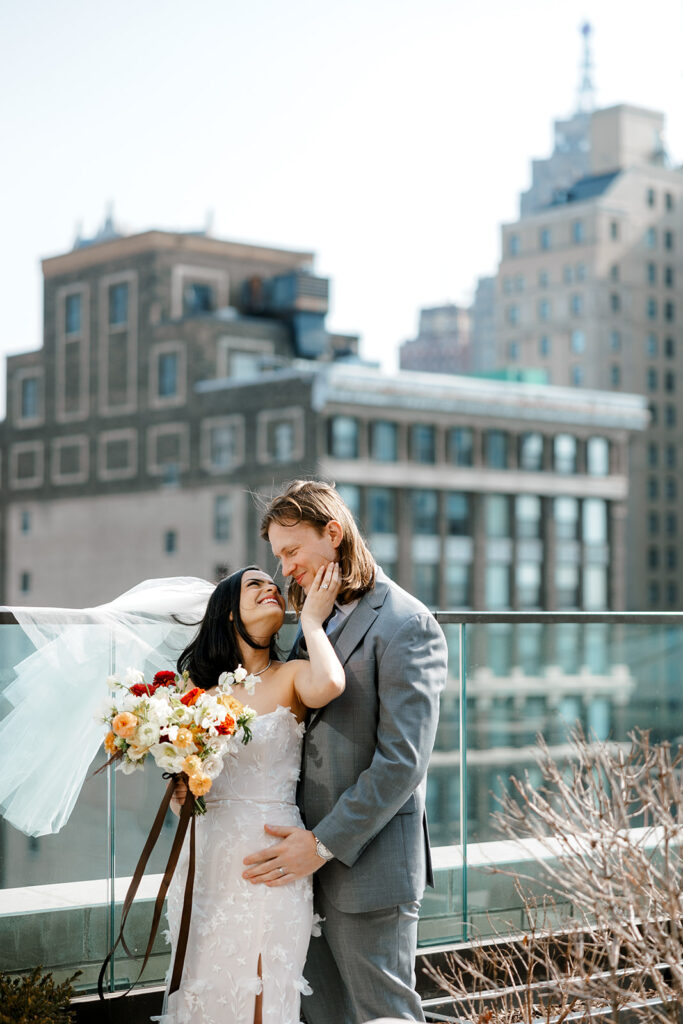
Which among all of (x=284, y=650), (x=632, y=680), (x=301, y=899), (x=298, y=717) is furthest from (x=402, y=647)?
(x=632, y=680)

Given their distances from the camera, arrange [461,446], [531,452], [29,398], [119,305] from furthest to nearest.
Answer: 1. [29,398]
2. [531,452]
3. [119,305]
4. [461,446]

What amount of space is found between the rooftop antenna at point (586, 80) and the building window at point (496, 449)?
62.2m

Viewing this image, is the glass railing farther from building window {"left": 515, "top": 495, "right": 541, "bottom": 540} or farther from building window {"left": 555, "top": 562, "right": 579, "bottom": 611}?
building window {"left": 555, "top": 562, "right": 579, "bottom": 611}

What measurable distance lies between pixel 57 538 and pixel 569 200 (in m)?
48.9

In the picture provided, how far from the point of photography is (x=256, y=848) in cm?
418

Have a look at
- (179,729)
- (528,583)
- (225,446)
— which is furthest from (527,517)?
(179,729)

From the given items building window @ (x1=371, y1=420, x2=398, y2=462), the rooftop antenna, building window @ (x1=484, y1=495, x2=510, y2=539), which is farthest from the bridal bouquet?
the rooftop antenna

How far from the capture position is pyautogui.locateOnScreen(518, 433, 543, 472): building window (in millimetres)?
70000

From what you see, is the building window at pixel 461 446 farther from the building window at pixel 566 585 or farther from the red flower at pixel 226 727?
the red flower at pixel 226 727

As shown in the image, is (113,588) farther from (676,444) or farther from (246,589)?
(246,589)

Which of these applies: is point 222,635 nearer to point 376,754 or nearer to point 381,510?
point 376,754

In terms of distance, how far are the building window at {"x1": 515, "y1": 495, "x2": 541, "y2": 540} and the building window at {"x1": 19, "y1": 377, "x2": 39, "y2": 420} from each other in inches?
979

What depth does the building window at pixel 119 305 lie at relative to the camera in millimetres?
69188

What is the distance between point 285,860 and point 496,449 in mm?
65653
